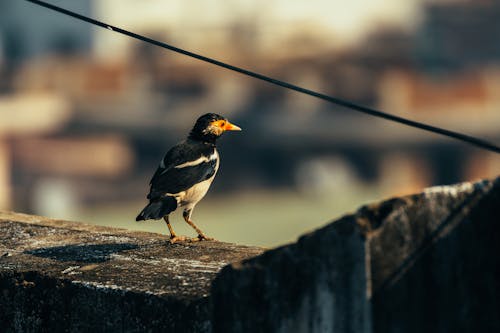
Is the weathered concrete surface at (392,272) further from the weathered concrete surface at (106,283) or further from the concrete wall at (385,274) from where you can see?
the weathered concrete surface at (106,283)

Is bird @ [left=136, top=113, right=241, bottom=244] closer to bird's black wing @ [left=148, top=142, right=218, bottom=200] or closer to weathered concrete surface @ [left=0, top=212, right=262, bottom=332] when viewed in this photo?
bird's black wing @ [left=148, top=142, right=218, bottom=200]

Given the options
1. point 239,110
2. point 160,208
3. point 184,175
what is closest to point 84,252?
point 160,208

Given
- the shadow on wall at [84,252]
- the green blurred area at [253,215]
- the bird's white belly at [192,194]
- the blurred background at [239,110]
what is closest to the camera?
the shadow on wall at [84,252]

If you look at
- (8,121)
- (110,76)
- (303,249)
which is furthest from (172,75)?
(303,249)

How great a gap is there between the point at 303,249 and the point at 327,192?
55.3m

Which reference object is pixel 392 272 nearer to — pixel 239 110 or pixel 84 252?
pixel 84 252

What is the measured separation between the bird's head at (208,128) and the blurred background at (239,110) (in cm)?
3906

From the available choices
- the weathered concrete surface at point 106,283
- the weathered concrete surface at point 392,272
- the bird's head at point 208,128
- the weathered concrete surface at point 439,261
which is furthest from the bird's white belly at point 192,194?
the weathered concrete surface at point 439,261

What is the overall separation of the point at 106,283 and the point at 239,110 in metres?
50.9

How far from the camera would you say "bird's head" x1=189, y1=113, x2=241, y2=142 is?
7.30 metres

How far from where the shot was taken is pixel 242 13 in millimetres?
65250

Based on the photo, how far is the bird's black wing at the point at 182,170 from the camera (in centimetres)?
680

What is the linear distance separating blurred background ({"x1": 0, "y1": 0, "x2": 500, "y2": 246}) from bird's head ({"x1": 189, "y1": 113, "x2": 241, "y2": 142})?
3906 centimetres

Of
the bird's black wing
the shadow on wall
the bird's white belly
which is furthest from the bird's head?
the shadow on wall
